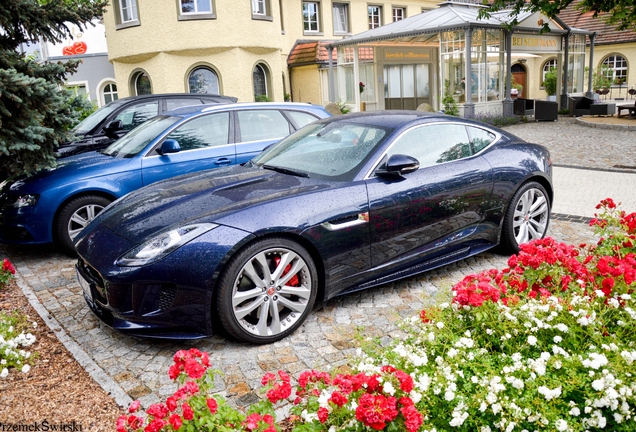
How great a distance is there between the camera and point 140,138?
7.01 metres

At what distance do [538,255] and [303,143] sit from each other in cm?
254

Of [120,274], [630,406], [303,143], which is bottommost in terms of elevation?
[630,406]

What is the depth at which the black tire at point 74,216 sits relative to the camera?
20.4 ft

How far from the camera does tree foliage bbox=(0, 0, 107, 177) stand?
19.7 ft

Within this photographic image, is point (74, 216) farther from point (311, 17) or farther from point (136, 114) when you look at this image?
point (311, 17)

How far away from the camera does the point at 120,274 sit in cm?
379

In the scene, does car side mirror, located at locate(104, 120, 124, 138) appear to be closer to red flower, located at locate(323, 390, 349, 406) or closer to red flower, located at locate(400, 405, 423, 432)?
red flower, located at locate(323, 390, 349, 406)

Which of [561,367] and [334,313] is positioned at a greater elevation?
[561,367]

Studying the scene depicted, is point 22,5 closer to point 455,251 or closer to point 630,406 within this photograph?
point 455,251

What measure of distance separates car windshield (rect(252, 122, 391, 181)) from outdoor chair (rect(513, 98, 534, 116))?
2049 centimetres

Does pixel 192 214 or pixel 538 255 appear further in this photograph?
pixel 192 214

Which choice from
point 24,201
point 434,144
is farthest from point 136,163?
point 434,144

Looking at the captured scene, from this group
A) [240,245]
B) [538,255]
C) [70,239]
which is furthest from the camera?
[70,239]

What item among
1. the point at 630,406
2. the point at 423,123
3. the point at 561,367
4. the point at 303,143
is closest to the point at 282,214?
the point at 303,143
